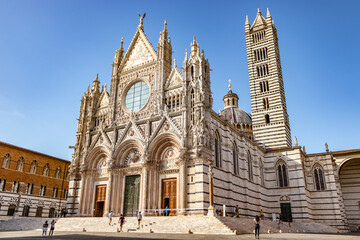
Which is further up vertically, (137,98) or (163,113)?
(137,98)

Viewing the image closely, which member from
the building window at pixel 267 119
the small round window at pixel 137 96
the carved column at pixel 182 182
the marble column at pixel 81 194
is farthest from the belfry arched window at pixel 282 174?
the marble column at pixel 81 194

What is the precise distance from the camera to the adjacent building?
32.6 metres

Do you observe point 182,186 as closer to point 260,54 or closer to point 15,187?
point 15,187

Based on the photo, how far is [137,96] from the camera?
30.4m

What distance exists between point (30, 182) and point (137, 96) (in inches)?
691

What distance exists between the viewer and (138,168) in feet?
86.5

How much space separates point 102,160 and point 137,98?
720 cm

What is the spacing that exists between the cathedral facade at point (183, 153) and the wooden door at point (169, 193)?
0.27ft

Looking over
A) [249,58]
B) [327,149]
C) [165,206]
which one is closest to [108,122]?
[165,206]

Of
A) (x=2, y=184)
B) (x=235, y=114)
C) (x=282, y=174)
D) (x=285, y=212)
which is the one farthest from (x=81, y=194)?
(x=235, y=114)

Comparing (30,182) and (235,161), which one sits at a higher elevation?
(235,161)

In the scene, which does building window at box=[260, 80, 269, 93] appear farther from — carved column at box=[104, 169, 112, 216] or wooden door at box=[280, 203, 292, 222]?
carved column at box=[104, 169, 112, 216]

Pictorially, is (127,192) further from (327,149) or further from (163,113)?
(327,149)

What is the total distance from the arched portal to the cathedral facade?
0.14 m
